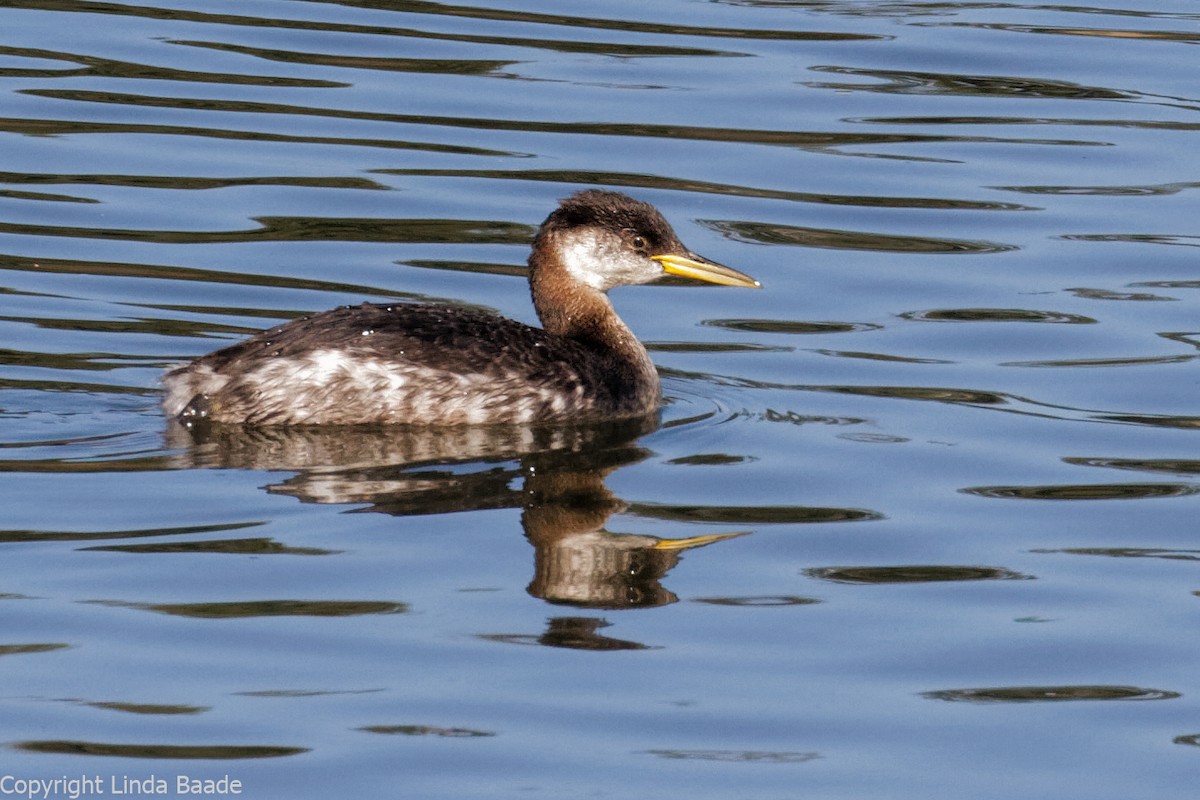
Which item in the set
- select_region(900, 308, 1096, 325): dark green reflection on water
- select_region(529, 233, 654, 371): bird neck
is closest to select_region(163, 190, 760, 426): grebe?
select_region(529, 233, 654, 371): bird neck

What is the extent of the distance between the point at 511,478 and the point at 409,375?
84cm

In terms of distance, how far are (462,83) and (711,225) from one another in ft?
10.2

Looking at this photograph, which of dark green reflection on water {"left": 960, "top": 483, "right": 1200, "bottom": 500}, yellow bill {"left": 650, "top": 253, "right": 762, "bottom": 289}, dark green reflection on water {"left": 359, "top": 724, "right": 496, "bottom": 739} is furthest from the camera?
yellow bill {"left": 650, "top": 253, "right": 762, "bottom": 289}

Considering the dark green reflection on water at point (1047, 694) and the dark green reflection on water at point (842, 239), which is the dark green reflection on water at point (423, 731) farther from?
the dark green reflection on water at point (842, 239)

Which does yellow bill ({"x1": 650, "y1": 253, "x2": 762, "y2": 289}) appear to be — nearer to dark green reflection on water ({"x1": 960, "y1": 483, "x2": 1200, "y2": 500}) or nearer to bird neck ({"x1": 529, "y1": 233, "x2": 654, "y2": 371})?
bird neck ({"x1": 529, "y1": 233, "x2": 654, "y2": 371})

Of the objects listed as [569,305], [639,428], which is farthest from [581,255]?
[639,428]

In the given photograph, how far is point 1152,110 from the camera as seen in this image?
15.4 m

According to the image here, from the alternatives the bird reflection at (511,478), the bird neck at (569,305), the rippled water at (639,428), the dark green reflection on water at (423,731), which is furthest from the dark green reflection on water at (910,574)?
the bird neck at (569,305)

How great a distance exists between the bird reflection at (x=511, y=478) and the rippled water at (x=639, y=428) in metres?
0.03

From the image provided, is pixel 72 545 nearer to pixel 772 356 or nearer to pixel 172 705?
pixel 172 705

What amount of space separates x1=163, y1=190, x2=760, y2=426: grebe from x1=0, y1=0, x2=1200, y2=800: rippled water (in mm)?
164

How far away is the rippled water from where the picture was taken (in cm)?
680

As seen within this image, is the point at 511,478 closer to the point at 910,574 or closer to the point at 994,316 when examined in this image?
the point at 910,574

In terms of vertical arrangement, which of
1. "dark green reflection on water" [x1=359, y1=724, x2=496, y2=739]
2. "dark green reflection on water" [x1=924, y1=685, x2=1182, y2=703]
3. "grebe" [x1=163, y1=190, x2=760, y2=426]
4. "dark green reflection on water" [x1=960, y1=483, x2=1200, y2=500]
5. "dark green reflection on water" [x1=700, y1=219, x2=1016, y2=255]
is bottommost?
"dark green reflection on water" [x1=359, y1=724, x2=496, y2=739]
